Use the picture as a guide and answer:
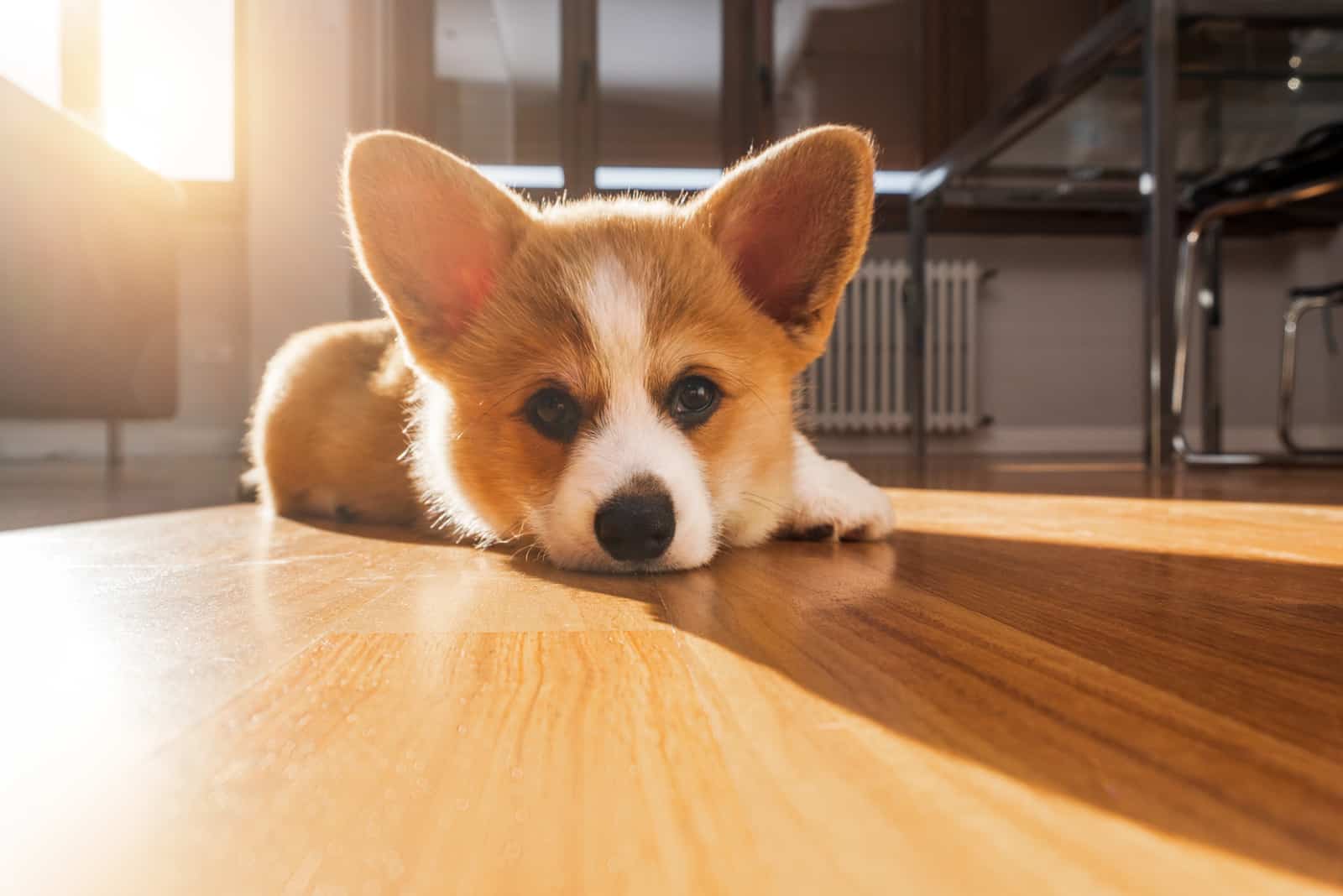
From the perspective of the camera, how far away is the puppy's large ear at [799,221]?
4.08 ft

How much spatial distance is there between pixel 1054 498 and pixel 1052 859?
1.98 m

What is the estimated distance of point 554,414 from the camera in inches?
45.5

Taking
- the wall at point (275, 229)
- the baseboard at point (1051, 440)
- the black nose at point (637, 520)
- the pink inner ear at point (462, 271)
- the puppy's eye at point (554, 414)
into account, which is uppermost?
the wall at point (275, 229)

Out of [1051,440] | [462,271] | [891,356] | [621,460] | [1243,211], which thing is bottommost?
[1051,440]

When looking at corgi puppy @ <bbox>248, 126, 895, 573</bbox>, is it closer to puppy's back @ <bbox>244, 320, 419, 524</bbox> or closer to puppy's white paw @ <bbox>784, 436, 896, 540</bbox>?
puppy's white paw @ <bbox>784, 436, 896, 540</bbox>

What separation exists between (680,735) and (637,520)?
554 millimetres

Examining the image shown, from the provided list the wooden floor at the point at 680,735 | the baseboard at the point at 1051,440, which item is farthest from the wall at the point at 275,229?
the wooden floor at the point at 680,735

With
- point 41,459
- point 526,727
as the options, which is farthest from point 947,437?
point 526,727

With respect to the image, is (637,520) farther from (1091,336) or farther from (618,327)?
(1091,336)

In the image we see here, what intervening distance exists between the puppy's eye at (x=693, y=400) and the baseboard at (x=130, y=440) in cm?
464

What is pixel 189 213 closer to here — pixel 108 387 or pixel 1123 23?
pixel 108 387

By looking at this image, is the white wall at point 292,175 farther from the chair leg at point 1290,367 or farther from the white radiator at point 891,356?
the chair leg at point 1290,367

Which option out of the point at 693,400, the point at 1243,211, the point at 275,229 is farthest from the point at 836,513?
the point at 275,229

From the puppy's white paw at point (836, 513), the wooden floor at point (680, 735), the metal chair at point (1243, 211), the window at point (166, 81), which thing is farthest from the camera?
the window at point (166, 81)
